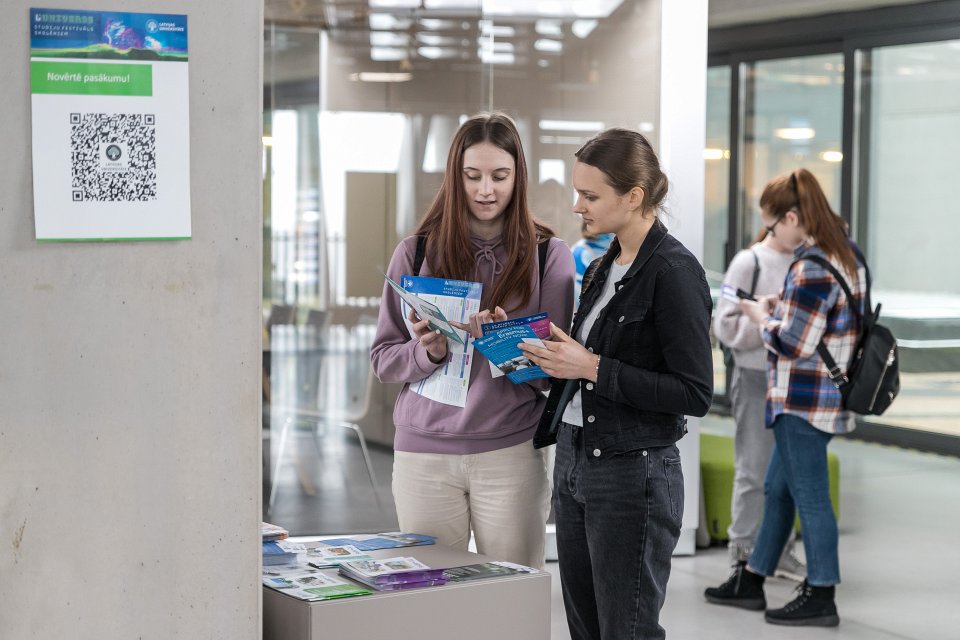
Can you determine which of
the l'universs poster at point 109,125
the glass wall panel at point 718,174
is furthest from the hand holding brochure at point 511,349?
the glass wall panel at point 718,174

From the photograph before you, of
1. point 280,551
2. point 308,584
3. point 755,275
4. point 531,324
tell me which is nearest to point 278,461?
point 755,275

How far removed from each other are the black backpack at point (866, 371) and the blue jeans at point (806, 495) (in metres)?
0.17

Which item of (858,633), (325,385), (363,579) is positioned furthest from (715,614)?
(363,579)

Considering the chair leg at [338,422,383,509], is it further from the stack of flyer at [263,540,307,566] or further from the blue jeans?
the stack of flyer at [263,540,307,566]

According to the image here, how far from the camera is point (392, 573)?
200cm

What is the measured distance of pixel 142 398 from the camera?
5.44ft


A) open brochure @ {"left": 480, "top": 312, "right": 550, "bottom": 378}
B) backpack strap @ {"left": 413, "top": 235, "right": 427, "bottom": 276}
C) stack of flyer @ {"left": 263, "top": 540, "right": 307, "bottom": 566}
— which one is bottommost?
stack of flyer @ {"left": 263, "top": 540, "right": 307, "bottom": 566}

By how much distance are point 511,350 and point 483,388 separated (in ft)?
0.82

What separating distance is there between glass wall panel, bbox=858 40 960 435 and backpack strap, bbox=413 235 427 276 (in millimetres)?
6795

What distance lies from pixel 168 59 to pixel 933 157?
7932mm

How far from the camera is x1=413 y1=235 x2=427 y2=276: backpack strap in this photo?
8.47 feet

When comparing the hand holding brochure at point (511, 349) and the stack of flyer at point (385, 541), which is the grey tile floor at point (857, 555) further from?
the hand holding brochure at point (511, 349)

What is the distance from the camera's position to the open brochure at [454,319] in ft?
8.03

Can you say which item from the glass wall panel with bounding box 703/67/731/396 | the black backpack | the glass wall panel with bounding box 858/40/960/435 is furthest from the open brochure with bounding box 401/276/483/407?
the glass wall panel with bounding box 703/67/731/396
